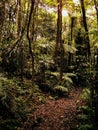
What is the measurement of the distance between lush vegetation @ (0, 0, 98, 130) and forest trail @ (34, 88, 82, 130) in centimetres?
23

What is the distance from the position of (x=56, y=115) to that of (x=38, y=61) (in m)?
4.25

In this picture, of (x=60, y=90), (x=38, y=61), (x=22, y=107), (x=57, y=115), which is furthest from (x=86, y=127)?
(x=38, y=61)

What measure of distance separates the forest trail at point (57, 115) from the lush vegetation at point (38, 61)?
0.75 feet

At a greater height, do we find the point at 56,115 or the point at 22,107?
the point at 22,107

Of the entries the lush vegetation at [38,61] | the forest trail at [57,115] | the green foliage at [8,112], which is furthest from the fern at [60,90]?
the green foliage at [8,112]

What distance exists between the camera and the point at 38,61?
1187cm

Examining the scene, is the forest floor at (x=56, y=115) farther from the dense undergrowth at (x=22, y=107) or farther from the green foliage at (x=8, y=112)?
the green foliage at (x=8, y=112)

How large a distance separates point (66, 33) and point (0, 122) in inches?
508

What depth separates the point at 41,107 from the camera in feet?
28.8

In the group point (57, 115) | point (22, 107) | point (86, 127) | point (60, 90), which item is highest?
point (22, 107)

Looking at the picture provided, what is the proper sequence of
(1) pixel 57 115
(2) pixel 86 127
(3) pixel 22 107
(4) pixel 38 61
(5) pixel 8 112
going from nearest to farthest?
(2) pixel 86 127, (5) pixel 8 112, (3) pixel 22 107, (1) pixel 57 115, (4) pixel 38 61

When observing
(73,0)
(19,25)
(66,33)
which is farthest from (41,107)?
(66,33)

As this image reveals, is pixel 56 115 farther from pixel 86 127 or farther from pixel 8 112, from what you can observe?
pixel 8 112

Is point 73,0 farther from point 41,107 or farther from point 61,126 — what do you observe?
point 61,126
